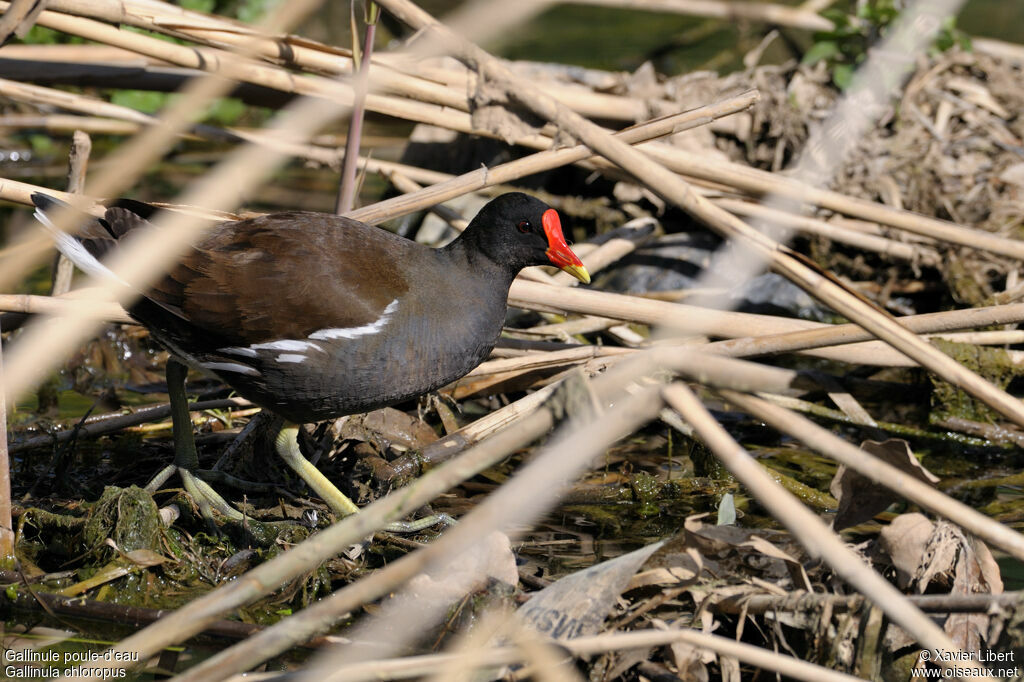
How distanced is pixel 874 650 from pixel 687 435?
5.16 feet

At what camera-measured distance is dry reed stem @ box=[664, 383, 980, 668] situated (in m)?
1.79

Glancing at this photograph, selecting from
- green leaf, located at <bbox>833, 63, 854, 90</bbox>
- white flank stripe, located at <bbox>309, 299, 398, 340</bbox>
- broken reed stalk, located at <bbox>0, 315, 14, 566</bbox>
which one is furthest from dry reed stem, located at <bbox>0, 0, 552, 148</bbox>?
green leaf, located at <bbox>833, 63, 854, 90</bbox>

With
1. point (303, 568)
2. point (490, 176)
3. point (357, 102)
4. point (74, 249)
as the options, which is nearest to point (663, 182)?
point (303, 568)

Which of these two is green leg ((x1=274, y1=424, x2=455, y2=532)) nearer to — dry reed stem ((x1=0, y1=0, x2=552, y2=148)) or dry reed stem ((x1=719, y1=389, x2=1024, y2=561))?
dry reed stem ((x1=0, y1=0, x2=552, y2=148))

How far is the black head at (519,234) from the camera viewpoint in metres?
3.32

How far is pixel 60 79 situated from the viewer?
4941mm

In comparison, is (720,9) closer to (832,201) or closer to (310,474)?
(832,201)

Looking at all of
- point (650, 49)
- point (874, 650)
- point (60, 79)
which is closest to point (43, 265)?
point (60, 79)

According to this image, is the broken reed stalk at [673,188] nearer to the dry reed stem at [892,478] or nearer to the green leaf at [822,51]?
the dry reed stem at [892,478]

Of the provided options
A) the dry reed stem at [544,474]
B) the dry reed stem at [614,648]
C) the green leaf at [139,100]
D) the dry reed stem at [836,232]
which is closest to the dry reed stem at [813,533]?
the dry reed stem at [544,474]

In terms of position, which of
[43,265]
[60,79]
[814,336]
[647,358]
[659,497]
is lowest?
[659,497]

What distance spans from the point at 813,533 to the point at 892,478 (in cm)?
19

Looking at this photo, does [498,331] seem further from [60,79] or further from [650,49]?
[650,49]

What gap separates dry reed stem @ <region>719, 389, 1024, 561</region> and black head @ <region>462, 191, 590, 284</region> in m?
1.51
